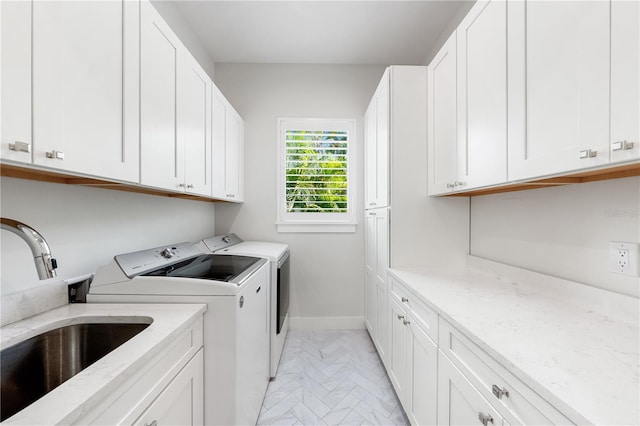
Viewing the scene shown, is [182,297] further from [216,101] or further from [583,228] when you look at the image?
[583,228]

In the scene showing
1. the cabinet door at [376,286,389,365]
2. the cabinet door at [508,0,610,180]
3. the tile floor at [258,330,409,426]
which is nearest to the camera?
the cabinet door at [508,0,610,180]

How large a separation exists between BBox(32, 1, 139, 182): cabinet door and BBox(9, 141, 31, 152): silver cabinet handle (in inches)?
1.0

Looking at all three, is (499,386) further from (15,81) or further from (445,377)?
(15,81)

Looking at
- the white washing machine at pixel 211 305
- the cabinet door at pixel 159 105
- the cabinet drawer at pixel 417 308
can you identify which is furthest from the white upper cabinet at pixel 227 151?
the cabinet drawer at pixel 417 308

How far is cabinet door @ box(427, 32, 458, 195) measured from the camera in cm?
160

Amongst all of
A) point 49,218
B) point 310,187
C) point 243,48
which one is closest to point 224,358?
point 49,218

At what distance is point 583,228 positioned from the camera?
1.14m

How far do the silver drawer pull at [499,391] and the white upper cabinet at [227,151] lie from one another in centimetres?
186

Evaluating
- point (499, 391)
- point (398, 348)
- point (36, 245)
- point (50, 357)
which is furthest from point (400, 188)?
point (50, 357)

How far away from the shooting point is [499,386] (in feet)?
2.58

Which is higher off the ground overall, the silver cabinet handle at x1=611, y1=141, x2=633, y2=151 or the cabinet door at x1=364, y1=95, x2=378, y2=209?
the cabinet door at x1=364, y1=95, x2=378, y2=209

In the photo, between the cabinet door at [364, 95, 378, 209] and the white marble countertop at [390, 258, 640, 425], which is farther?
the cabinet door at [364, 95, 378, 209]

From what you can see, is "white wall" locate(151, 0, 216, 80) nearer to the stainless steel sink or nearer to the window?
the window

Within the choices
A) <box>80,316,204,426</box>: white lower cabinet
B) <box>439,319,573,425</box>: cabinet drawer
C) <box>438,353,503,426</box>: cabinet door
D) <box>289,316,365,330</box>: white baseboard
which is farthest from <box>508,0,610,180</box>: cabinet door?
<box>289,316,365,330</box>: white baseboard
